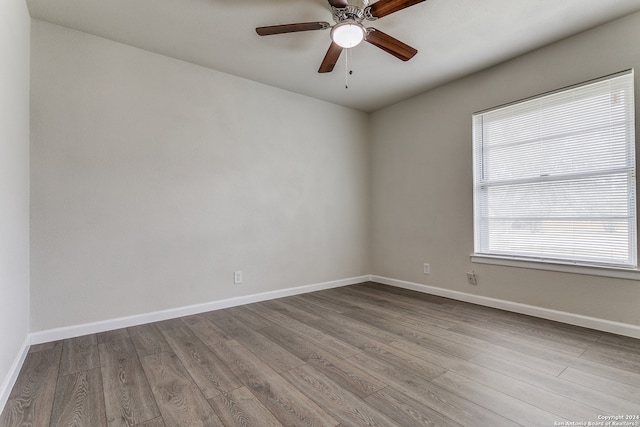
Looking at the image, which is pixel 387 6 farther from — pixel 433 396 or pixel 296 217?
pixel 296 217

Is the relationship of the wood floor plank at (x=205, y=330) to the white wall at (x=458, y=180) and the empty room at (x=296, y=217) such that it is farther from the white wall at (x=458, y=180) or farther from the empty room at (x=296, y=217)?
the white wall at (x=458, y=180)

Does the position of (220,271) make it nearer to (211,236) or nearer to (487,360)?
(211,236)

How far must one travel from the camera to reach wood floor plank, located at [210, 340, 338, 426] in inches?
57.7

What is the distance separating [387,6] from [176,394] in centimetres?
264

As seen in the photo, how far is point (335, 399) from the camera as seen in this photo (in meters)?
1.61

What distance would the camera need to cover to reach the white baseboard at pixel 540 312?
7.86ft

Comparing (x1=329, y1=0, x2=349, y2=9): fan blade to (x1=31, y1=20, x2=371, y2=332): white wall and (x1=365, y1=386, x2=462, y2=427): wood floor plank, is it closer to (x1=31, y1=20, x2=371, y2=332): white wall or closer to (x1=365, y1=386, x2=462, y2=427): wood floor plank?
(x1=31, y1=20, x2=371, y2=332): white wall

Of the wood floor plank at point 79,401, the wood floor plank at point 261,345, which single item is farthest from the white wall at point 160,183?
the wood floor plank at point 79,401

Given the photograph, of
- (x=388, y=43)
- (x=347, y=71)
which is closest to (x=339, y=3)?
(x=388, y=43)

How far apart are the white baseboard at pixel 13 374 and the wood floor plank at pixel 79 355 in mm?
213

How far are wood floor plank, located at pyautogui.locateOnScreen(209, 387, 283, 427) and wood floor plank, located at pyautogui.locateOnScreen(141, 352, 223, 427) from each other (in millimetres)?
44

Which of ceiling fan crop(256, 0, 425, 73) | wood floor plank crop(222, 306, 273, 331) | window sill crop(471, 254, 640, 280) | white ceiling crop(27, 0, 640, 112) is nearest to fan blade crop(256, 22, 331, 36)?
ceiling fan crop(256, 0, 425, 73)

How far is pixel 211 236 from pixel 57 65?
191 cm

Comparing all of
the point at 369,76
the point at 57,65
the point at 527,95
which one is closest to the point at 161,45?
the point at 57,65
